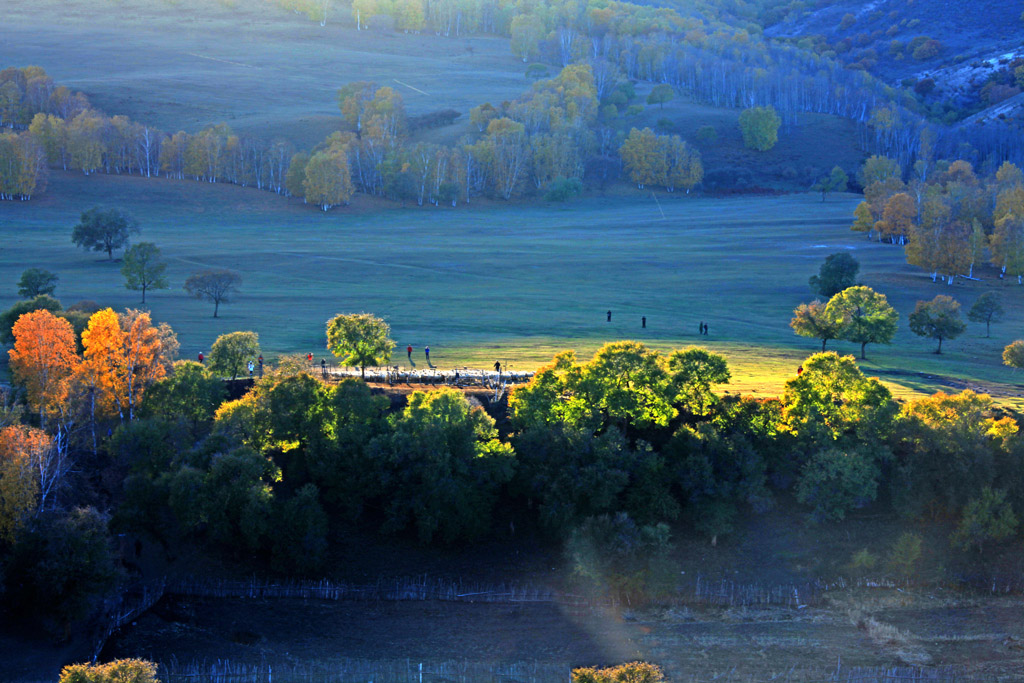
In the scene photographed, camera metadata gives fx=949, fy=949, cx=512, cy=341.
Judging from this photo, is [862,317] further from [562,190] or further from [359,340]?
[562,190]

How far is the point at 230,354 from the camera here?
169ft

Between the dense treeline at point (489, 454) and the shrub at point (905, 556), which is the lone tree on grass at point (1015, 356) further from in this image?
the shrub at point (905, 556)

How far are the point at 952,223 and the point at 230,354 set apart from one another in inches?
2915

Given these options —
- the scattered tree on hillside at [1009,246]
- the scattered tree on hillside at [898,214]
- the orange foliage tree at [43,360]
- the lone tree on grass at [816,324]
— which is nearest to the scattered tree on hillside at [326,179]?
the scattered tree on hillside at [898,214]

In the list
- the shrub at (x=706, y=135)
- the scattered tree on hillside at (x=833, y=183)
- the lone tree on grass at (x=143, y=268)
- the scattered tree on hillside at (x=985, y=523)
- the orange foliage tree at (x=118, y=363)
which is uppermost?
the shrub at (x=706, y=135)

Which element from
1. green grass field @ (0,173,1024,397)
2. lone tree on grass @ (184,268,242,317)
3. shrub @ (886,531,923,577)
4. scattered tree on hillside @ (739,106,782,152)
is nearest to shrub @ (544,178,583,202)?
green grass field @ (0,173,1024,397)

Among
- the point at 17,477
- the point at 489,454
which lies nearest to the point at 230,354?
the point at 17,477

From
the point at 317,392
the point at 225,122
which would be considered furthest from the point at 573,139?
the point at 317,392

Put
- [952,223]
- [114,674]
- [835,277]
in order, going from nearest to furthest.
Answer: [114,674]
[835,277]
[952,223]

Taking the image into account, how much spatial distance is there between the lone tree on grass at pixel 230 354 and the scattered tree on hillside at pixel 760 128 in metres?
142

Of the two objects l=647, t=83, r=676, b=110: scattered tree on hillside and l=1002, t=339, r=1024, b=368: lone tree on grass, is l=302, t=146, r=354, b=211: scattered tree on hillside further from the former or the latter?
l=1002, t=339, r=1024, b=368: lone tree on grass

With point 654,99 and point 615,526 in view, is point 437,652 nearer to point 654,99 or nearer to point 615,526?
point 615,526

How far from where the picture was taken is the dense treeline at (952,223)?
8881 cm

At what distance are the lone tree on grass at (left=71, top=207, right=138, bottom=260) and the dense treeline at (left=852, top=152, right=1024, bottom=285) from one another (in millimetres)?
76736
